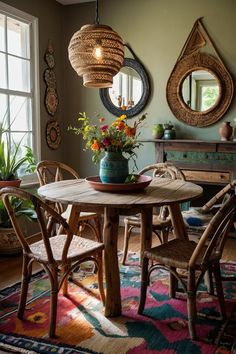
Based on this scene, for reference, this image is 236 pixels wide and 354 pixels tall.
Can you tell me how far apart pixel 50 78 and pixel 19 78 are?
1.63ft

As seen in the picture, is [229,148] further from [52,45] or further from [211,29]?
[52,45]

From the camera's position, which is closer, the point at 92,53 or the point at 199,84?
the point at 92,53

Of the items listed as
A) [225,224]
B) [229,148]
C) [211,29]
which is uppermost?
[211,29]

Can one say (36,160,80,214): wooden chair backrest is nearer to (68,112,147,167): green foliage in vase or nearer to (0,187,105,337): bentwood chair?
(0,187,105,337): bentwood chair

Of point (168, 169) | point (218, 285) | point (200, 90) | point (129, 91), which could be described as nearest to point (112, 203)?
point (218, 285)

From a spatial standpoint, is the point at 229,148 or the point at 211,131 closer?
the point at 229,148

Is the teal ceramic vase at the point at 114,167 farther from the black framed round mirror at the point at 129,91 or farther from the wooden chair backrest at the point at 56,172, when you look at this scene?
the black framed round mirror at the point at 129,91

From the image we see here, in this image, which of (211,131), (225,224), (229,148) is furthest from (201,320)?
(211,131)

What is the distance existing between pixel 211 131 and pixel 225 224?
224 centimetres

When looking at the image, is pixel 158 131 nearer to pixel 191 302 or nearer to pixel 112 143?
pixel 112 143

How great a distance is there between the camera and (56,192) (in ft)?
7.68

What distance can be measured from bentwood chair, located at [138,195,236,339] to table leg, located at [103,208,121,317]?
162 mm

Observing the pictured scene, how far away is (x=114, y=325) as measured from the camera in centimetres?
220

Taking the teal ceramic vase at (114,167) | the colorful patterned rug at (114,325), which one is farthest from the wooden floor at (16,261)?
the teal ceramic vase at (114,167)
